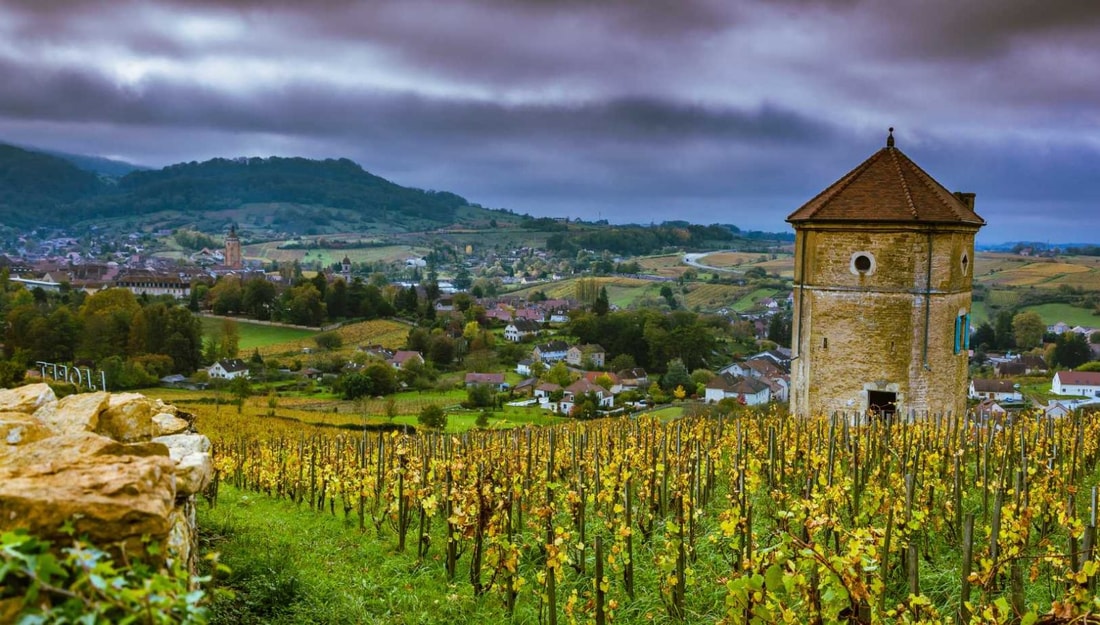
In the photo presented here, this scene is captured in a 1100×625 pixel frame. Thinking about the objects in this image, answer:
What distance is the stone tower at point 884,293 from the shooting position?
17.2 meters

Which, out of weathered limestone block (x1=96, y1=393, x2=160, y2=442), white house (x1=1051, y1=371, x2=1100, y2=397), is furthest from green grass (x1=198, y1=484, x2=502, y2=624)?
white house (x1=1051, y1=371, x2=1100, y2=397)

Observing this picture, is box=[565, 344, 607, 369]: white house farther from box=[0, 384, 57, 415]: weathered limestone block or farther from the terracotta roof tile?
box=[0, 384, 57, 415]: weathered limestone block

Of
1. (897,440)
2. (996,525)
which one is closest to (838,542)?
(996,525)

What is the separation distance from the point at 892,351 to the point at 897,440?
5518 mm

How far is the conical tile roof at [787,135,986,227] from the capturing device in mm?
17188

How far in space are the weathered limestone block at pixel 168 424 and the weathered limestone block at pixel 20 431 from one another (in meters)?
1.87

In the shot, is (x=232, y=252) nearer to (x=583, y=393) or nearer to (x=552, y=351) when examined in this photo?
(x=552, y=351)

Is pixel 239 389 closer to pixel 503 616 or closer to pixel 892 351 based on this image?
pixel 892 351

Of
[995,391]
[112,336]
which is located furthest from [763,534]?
[112,336]

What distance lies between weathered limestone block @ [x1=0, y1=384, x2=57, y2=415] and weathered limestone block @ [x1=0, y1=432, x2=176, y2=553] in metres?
2.73

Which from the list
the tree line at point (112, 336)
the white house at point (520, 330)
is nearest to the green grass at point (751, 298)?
the white house at point (520, 330)

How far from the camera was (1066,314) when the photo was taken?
91312mm

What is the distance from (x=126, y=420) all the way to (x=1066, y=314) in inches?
4140

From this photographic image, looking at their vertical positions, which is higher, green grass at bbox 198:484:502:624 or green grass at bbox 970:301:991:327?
green grass at bbox 198:484:502:624
